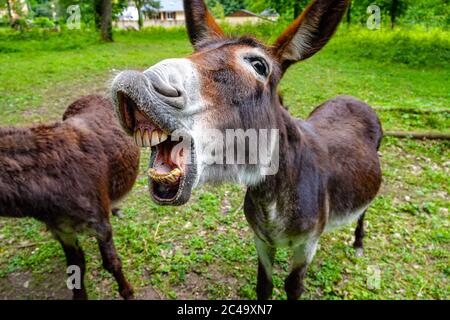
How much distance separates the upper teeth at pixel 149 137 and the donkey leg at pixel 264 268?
1552mm

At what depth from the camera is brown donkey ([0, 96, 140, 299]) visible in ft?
8.21

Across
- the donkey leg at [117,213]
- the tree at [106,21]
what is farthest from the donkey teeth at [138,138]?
the tree at [106,21]

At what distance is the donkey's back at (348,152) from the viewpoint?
265 centimetres

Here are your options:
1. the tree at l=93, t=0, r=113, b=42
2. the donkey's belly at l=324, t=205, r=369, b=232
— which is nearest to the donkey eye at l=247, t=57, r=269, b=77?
the donkey's belly at l=324, t=205, r=369, b=232

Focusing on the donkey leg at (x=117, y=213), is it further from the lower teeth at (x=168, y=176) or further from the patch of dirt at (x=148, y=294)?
the lower teeth at (x=168, y=176)

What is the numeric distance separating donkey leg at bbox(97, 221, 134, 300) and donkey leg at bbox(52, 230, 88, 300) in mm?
205

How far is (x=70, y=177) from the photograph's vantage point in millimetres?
2689

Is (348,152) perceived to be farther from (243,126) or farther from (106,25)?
(106,25)

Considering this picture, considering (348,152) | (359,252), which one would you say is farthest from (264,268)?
(359,252)

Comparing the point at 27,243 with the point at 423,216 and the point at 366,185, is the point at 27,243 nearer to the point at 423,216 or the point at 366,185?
the point at 366,185

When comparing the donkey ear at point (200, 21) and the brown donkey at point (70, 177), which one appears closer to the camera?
the donkey ear at point (200, 21)
